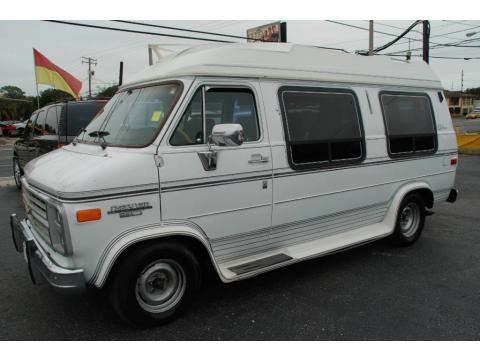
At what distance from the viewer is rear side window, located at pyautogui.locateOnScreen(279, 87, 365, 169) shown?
14.0 ft

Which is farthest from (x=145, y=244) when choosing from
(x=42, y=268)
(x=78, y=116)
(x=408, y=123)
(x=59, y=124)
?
(x=59, y=124)

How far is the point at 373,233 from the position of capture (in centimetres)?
511

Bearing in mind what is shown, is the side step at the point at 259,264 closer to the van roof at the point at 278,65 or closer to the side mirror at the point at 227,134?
the side mirror at the point at 227,134

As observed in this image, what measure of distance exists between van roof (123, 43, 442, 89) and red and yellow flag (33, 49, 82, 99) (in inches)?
558

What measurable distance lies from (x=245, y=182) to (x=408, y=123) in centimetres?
293

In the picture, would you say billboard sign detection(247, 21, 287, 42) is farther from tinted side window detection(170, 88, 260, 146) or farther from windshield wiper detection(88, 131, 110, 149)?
windshield wiper detection(88, 131, 110, 149)

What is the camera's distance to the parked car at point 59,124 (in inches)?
281

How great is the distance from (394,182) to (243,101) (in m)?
2.55

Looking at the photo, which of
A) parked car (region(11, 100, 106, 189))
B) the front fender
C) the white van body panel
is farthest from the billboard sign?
the front fender

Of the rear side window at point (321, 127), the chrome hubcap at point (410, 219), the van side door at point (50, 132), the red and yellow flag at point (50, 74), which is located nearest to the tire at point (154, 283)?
the rear side window at point (321, 127)

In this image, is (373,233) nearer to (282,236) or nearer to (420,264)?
(420,264)

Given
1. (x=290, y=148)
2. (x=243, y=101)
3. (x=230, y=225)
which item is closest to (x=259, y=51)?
(x=243, y=101)

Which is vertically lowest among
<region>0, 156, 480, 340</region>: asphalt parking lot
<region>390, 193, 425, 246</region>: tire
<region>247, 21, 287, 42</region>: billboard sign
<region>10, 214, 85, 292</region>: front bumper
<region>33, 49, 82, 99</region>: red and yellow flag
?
<region>0, 156, 480, 340</region>: asphalt parking lot

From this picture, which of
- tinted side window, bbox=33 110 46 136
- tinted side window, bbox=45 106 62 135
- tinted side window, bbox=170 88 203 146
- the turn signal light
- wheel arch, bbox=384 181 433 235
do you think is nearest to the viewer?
the turn signal light
